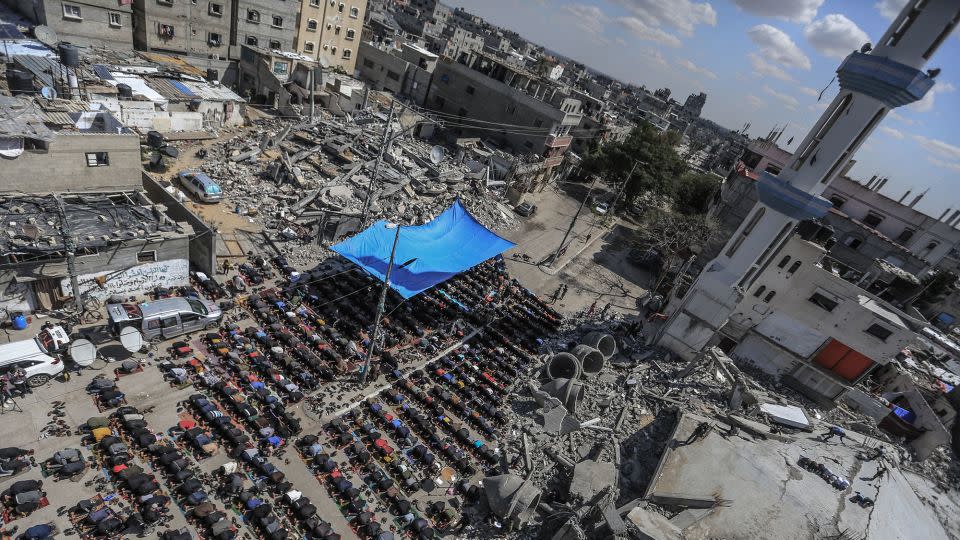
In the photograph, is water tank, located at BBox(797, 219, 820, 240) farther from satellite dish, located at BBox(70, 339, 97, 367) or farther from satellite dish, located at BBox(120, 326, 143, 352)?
satellite dish, located at BBox(70, 339, 97, 367)

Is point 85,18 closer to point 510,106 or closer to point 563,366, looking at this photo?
point 510,106

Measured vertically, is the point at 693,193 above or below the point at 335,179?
above

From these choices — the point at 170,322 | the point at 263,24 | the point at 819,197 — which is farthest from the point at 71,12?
the point at 819,197

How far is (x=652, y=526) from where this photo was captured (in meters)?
15.6

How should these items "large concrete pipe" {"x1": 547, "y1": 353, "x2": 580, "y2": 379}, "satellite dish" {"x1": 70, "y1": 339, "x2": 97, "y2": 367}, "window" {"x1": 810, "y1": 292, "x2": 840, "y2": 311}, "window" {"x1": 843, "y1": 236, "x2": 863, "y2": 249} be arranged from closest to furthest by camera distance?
"satellite dish" {"x1": 70, "y1": 339, "x2": 97, "y2": 367} < "large concrete pipe" {"x1": 547, "y1": 353, "x2": 580, "y2": 379} < "window" {"x1": 810, "y1": 292, "x2": 840, "y2": 311} < "window" {"x1": 843, "y1": 236, "x2": 863, "y2": 249}

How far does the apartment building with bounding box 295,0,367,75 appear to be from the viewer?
52250 millimetres

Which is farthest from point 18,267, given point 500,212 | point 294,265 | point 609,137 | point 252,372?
point 609,137

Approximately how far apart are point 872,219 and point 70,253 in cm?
6792

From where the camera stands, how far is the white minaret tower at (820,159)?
19891mm

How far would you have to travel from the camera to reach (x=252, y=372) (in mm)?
19328

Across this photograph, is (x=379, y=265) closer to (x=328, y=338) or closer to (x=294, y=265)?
(x=328, y=338)

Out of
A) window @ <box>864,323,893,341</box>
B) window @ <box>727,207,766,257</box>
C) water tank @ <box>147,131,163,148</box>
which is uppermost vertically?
window @ <box>727,207,766,257</box>

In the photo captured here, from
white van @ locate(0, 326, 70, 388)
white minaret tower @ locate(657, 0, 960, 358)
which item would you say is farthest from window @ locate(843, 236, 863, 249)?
white van @ locate(0, 326, 70, 388)

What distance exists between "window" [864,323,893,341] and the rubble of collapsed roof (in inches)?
1526
